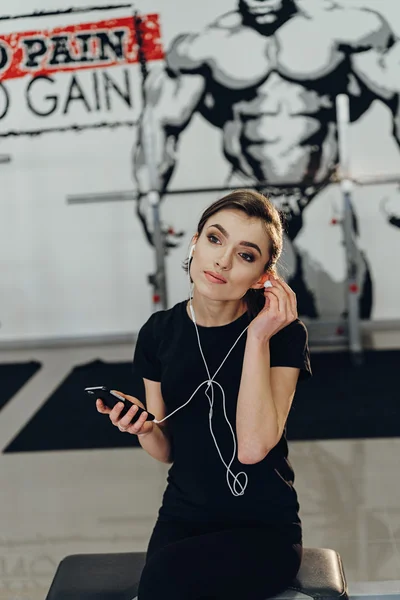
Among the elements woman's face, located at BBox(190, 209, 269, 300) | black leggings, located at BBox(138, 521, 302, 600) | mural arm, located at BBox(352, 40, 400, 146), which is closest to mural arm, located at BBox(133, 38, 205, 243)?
mural arm, located at BBox(352, 40, 400, 146)

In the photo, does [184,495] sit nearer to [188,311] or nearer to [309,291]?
[188,311]

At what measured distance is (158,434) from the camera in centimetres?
166

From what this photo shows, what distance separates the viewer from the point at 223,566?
1.40 metres

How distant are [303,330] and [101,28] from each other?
3504mm

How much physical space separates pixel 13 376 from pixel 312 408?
175cm

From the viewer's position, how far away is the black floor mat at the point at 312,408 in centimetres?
329

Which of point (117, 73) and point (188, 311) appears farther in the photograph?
point (117, 73)

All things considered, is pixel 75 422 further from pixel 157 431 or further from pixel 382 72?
pixel 382 72

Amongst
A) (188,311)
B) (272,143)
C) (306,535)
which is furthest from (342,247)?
(188,311)

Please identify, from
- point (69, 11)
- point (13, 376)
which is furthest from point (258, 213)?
point (69, 11)

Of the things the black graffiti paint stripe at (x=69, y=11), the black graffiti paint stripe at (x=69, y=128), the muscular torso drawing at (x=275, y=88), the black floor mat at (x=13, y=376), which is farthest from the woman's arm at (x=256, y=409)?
the black graffiti paint stripe at (x=69, y=11)

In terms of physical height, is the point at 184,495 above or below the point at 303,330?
below

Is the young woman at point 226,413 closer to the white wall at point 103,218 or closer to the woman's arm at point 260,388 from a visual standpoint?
the woman's arm at point 260,388

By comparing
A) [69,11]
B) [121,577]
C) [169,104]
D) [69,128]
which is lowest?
[121,577]
